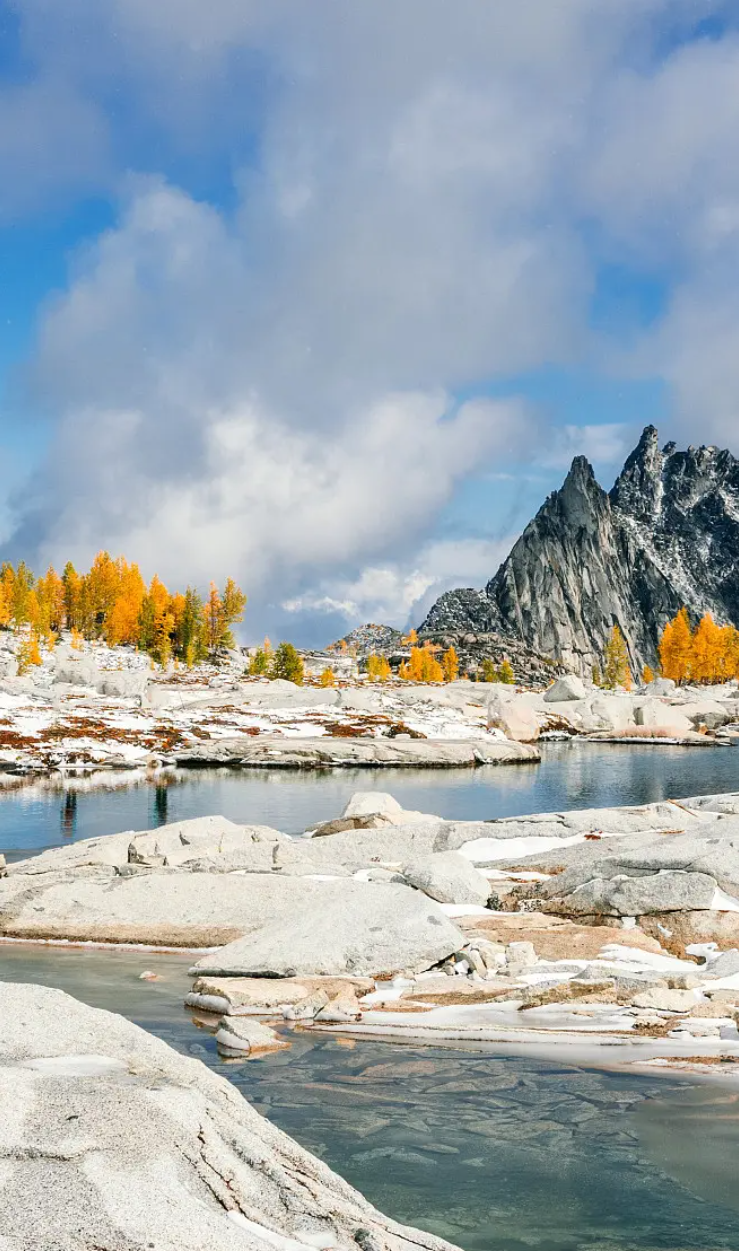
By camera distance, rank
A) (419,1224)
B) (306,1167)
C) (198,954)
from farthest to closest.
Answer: (198,954) → (419,1224) → (306,1167)

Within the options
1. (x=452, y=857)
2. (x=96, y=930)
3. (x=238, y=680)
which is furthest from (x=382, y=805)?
(x=238, y=680)

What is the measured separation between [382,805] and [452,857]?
584 inches

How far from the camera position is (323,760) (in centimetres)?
8356

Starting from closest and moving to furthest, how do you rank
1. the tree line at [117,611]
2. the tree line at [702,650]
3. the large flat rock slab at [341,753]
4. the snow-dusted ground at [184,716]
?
the snow-dusted ground at [184,716] < the large flat rock slab at [341,753] < the tree line at [117,611] < the tree line at [702,650]

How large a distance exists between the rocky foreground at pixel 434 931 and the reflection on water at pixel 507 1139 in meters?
0.97

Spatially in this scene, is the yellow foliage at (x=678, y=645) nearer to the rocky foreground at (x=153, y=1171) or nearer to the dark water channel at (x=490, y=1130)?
the dark water channel at (x=490, y=1130)

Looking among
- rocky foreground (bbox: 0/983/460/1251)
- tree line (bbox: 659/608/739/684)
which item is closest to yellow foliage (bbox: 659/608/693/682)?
tree line (bbox: 659/608/739/684)

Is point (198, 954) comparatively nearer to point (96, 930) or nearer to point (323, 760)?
point (96, 930)

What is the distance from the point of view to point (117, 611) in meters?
179

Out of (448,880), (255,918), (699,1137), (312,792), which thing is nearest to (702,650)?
(312,792)

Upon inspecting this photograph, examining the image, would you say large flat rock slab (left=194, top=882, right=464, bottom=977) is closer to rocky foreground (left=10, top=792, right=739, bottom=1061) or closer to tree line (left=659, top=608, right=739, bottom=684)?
rocky foreground (left=10, top=792, right=739, bottom=1061)

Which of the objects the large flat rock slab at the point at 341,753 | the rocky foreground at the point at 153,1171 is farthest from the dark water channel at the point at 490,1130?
the large flat rock slab at the point at 341,753

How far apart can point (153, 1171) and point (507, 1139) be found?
475cm

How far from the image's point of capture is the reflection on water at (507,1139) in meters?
7.96
